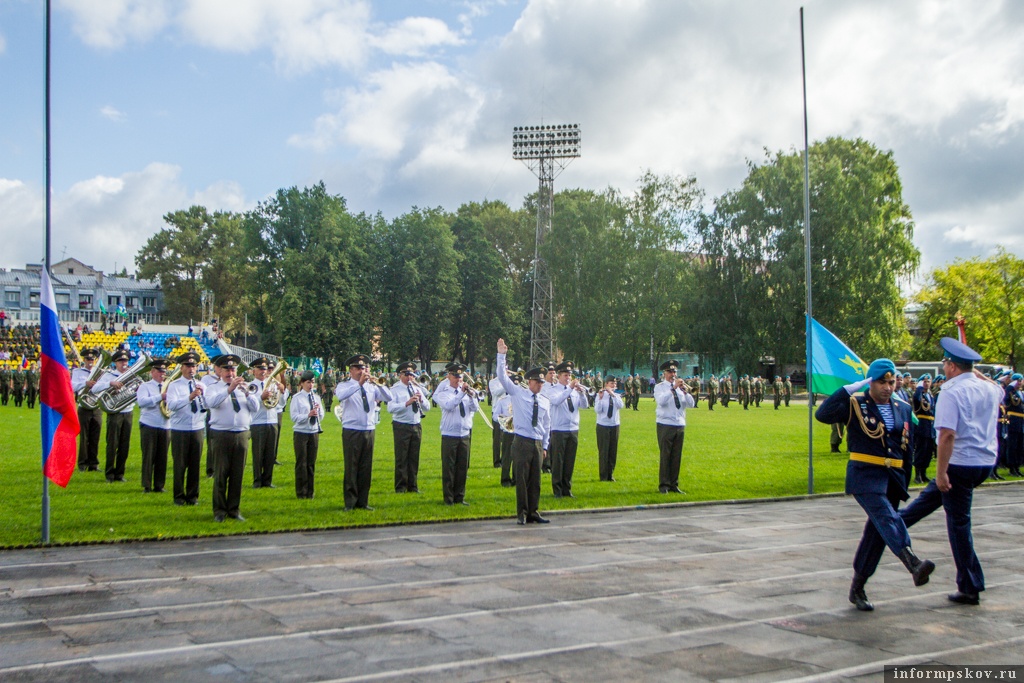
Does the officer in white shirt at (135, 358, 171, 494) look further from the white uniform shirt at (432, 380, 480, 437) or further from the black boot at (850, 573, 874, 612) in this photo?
the black boot at (850, 573, 874, 612)

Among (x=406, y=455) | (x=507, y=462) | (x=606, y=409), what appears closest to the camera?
(x=406, y=455)

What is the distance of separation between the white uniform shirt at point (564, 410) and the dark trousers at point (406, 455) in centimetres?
242

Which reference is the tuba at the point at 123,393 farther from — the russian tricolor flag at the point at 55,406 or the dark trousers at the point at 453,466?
the dark trousers at the point at 453,466

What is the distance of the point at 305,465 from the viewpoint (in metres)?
14.7

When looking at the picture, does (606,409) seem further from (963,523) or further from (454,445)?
(963,523)

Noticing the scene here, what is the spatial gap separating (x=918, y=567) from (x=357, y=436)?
8.25 metres

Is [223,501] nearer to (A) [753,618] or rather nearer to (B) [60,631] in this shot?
(B) [60,631]

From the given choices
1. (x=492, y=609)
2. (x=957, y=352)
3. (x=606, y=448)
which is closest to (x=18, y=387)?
(x=606, y=448)

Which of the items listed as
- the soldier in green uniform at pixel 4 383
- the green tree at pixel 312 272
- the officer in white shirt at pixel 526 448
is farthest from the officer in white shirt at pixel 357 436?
the green tree at pixel 312 272

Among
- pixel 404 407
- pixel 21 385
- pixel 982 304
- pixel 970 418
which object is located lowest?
pixel 21 385

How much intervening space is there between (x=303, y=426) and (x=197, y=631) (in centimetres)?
852

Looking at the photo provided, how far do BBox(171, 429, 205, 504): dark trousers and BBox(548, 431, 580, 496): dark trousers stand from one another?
18.9 ft

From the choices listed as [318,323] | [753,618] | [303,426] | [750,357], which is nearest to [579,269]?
[750,357]

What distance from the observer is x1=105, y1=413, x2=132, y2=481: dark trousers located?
16125 millimetres
